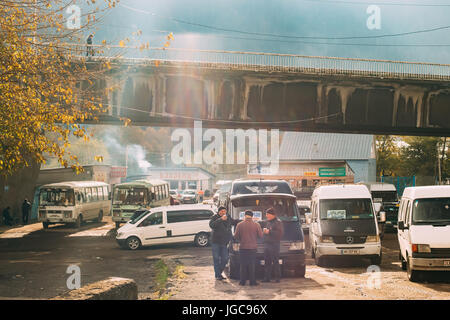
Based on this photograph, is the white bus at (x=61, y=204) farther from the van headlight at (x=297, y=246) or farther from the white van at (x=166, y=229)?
the van headlight at (x=297, y=246)

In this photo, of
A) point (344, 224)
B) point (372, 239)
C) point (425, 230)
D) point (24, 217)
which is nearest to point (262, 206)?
point (344, 224)

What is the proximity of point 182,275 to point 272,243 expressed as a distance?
9.71ft

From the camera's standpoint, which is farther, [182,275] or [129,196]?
[129,196]

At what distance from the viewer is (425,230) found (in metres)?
13.1

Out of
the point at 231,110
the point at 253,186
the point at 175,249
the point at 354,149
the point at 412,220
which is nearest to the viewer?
the point at 412,220

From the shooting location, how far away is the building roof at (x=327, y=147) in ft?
212

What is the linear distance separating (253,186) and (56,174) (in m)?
32.2

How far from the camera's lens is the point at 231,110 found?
29.1 meters

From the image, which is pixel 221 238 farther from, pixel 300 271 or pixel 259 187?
pixel 259 187

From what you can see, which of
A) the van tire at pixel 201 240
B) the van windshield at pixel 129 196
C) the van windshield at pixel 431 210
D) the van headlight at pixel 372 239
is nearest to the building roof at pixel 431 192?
the van windshield at pixel 431 210

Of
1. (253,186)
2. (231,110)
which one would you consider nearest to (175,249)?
(253,186)

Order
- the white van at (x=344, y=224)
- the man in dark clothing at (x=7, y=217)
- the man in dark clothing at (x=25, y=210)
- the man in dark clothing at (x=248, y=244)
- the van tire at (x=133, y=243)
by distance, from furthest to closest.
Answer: the man in dark clothing at (x=25, y=210) < the man in dark clothing at (x=7, y=217) < the van tire at (x=133, y=243) < the white van at (x=344, y=224) < the man in dark clothing at (x=248, y=244)

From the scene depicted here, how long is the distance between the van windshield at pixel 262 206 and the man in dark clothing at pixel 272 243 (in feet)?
6.59
